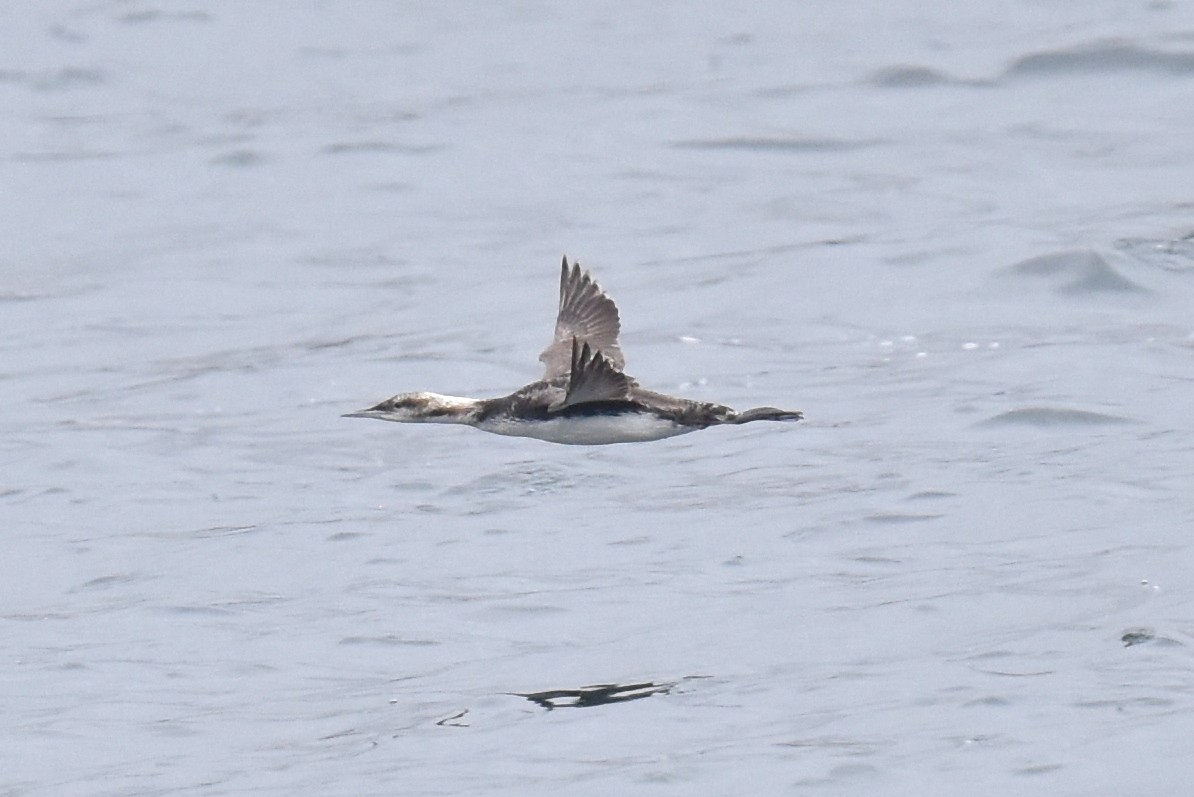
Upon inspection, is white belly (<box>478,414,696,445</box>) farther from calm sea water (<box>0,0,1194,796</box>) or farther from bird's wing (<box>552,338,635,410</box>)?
calm sea water (<box>0,0,1194,796</box>)

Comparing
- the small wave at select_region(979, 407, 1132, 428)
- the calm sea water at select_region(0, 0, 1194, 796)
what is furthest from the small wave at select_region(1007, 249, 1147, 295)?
the small wave at select_region(979, 407, 1132, 428)

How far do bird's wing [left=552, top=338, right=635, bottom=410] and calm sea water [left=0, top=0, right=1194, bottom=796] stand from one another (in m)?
1.25

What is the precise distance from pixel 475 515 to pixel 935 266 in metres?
8.05

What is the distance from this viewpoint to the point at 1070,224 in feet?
77.2

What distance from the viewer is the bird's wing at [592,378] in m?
13.0

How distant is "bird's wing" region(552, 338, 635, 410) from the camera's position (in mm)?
13000

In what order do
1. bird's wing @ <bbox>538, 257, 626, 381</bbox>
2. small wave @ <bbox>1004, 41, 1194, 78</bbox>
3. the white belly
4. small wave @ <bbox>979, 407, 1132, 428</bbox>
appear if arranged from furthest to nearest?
small wave @ <bbox>1004, 41, 1194, 78</bbox>
small wave @ <bbox>979, 407, 1132, 428</bbox>
bird's wing @ <bbox>538, 257, 626, 381</bbox>
the white belly

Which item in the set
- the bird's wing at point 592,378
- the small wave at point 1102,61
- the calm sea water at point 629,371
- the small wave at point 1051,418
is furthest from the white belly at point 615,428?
the small wave at point 1102,61

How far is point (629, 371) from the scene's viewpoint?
19859 millimetres

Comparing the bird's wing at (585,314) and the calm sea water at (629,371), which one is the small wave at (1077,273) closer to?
the calm sea water at (629,371)

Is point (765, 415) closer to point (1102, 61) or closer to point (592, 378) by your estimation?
point (592, 378)

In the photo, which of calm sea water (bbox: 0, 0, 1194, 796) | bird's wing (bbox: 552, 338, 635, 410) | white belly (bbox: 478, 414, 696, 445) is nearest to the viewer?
calm sea water (bbox: 0, 0, 1194, 796)

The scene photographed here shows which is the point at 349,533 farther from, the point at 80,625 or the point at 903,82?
the point at 903,82

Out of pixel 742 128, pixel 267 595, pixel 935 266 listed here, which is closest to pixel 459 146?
pixel 742 128
